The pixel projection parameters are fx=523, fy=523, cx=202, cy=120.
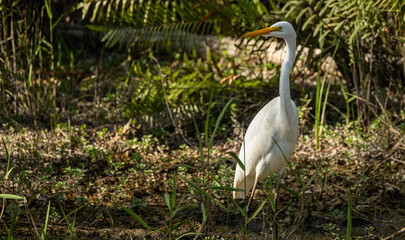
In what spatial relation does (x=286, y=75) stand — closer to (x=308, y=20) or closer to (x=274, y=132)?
(x=274, y=132)

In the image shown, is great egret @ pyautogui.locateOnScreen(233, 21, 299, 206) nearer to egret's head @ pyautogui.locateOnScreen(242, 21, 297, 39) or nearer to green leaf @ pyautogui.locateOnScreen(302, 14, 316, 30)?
egret's head @ pyautogui.locateOnScreen(242, 21, 297, 39)

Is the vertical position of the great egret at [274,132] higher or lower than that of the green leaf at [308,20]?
lower

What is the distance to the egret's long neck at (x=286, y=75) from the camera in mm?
2965

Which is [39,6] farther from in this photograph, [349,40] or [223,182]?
[349,40]

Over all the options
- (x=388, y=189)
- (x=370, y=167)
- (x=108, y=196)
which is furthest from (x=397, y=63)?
(x=108, y=196)

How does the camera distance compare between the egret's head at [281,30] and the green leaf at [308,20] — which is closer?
the egret's head at [281,30]

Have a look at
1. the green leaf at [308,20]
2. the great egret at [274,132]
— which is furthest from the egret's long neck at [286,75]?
the green leaf at [308,20]

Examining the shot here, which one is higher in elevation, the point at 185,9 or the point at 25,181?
the point at 185,9

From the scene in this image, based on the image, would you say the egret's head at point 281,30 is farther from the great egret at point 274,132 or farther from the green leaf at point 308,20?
the green leaf at point 308,20

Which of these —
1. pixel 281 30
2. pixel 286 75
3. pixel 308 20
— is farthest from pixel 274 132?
pixel 308 20

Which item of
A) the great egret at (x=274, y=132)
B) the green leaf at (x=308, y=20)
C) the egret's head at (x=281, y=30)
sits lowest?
the great egret at (x=274, y=132)

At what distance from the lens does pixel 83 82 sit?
5602 mm

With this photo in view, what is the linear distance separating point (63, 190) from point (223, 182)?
112 cm

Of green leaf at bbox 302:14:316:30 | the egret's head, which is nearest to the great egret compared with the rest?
the egret's head
